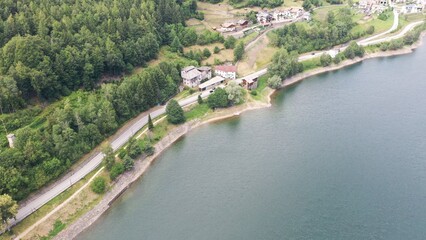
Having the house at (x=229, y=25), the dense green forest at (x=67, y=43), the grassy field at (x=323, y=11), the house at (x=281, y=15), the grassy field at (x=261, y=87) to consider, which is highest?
the dense green forest at (x=67, y=43)

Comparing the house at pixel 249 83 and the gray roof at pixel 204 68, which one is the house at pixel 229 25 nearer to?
the gray roof at pixel 204 68

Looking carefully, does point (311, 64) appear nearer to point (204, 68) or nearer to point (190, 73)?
point (204, 68)

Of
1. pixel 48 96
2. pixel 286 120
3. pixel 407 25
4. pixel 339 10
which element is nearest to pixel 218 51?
pixel 286 120

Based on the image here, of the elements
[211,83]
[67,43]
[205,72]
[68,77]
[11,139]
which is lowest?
[211,83]

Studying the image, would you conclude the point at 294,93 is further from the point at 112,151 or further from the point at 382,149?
the point at 112,151

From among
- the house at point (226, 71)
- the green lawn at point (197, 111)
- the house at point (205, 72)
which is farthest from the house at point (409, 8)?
the green lawn at point (197, 111)

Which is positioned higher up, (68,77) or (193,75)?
(68,77)

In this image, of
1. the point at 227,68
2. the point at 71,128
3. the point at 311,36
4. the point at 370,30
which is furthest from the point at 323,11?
the point at 71,128
